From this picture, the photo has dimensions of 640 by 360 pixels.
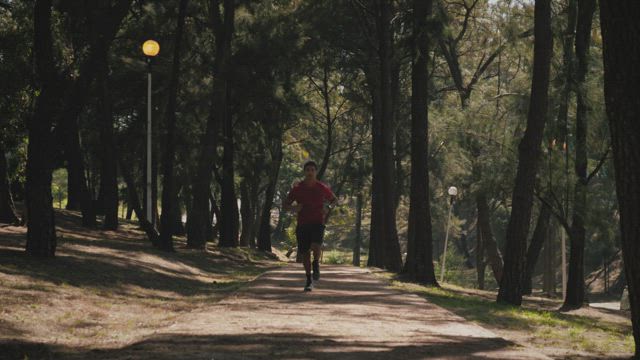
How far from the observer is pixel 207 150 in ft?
96.9

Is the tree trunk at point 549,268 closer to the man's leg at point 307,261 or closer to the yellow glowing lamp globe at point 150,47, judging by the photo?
the yellow glowing lamp globe at point 150,47

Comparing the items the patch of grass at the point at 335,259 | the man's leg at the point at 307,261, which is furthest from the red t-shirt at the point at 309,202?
the patch of grass at the point at 335,259

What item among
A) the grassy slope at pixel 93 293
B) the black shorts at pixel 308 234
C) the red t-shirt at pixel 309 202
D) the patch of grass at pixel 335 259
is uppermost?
the red t-shirt at pixel 309 202

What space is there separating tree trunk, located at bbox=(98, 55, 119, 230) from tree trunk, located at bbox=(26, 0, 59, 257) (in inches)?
404

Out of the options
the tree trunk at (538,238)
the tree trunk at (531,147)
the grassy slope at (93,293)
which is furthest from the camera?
the tree trunk at (538,238)

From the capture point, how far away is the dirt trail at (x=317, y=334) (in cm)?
Answer: 785

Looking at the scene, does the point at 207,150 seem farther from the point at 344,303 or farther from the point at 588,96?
the point at 344,303

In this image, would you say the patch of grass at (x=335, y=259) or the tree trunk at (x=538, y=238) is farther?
the patch of grass at (x=335, y=259)

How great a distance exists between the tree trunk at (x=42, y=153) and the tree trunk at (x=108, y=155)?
10.3 meters

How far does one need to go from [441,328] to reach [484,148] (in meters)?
19.8

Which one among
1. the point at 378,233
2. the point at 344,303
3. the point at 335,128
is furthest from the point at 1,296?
the point at 335,128

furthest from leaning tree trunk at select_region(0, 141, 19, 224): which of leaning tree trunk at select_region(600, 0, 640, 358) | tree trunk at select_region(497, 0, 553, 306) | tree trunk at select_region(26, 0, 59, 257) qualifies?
leaning tree trunk at select_region(600, 0, 640, 358)

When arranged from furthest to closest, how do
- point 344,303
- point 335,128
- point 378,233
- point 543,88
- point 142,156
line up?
point 335,128, point 142,156, point 378,233, point 543,88, point 344,303

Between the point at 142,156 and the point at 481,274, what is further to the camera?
the point at 481,274
